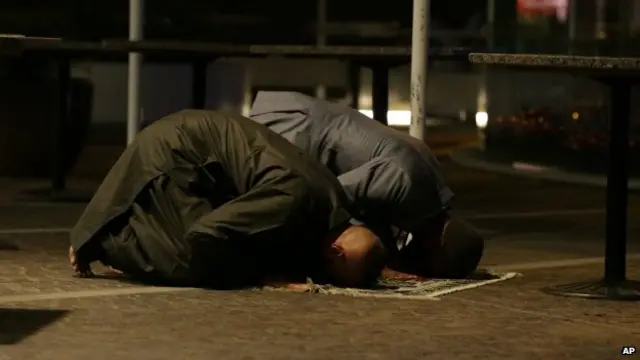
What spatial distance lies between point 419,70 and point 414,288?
A: 122 centimetres

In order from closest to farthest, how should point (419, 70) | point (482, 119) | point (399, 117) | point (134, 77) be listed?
1. point (419, 70)
2. point (134, 77)
3. point (482, 119)
4. point (399, 117)

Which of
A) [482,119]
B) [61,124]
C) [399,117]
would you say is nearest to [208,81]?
[399,117]

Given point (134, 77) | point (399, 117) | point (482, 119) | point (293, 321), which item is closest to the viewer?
point (293, 321)

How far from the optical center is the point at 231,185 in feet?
14.7

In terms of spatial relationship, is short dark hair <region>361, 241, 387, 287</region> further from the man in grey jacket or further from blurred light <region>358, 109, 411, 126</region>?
blurred light <region>358, 109, 411, 126</region>

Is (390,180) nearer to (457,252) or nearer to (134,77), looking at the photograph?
(457,252)

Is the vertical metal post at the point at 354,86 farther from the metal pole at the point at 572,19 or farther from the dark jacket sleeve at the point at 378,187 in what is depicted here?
the dark jacket sleeve at the point at 378,187

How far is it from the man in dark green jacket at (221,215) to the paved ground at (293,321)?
11 centimetres

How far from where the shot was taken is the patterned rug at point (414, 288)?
433 centimetres

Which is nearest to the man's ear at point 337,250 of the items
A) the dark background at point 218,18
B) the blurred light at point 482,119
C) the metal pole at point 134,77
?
the metal pole at point 134,77

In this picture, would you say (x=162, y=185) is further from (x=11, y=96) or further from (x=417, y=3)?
(x=11, y=96)

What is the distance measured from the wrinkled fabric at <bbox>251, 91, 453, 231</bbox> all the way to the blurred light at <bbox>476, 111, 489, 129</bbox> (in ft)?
17.8

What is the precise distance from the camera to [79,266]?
457 cm

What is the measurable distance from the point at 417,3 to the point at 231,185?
1.25 m
